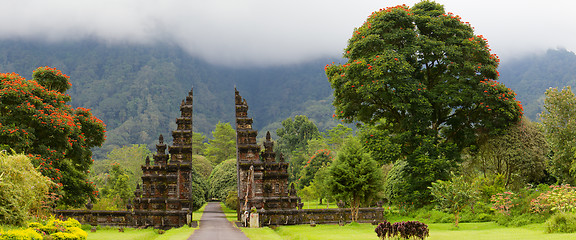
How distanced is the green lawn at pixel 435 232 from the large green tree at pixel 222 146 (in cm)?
6929

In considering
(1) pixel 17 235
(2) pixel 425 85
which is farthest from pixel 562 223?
(1) pixel 17 235

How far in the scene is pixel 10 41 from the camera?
19638 centimetres

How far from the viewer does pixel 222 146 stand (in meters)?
101

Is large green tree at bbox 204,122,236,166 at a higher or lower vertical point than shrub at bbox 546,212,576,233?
higher

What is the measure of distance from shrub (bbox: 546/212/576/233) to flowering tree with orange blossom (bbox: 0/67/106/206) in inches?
1012

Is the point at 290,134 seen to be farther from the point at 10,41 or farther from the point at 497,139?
the point at 10,41

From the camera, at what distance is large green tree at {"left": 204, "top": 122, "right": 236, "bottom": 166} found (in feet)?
321

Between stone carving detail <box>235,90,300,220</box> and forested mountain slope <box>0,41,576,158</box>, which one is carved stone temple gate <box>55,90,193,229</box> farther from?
forested mountain slope <box>0,41,576,158</box>

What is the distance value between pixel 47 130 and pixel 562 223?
2844cm


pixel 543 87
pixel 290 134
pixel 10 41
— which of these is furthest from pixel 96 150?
pixel 543 87

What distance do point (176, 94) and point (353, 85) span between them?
15191 cm

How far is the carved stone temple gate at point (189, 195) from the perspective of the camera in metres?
31.0

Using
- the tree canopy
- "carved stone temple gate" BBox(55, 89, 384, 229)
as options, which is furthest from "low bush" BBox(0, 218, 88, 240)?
the tree canopy

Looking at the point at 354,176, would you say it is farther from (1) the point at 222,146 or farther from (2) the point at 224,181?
(1) the point at 222,146
